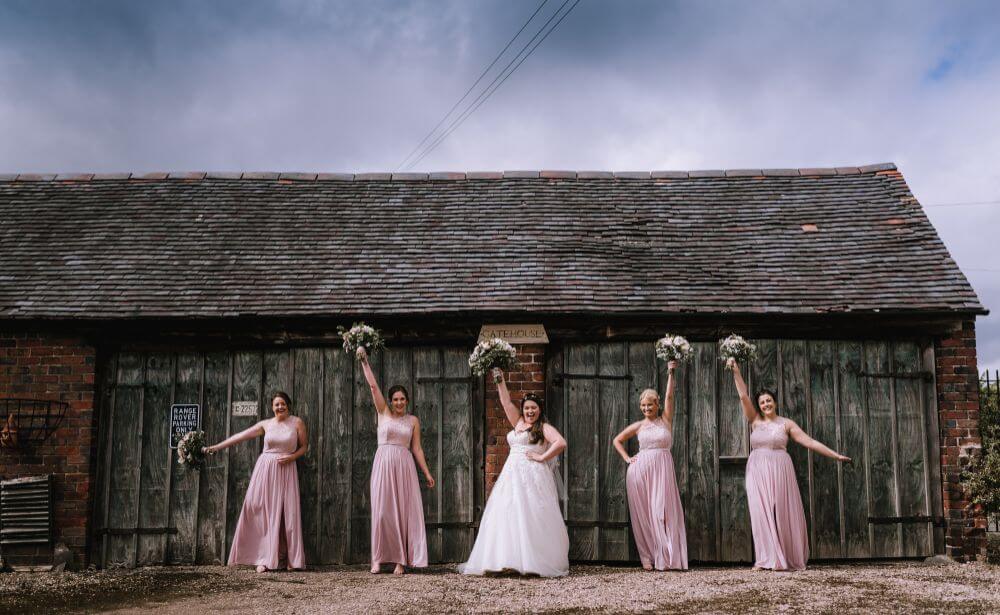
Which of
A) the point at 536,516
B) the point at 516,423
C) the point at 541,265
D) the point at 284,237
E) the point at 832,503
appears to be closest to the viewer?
the point at 536,516

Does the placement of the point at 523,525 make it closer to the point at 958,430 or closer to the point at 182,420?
the point at 182,420

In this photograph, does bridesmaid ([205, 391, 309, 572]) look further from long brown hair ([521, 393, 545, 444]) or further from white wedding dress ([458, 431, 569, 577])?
long brown hair ([521, 393, 545, 444])

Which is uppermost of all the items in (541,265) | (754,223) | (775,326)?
(754,223)

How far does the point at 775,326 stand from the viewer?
8766 millimetres

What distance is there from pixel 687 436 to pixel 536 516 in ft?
6.97

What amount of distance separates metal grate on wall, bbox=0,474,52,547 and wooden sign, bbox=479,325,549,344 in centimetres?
482

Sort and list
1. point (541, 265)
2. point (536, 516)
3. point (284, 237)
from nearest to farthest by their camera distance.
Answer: point (536, 516)
point (541, 265)
point (284, 237)

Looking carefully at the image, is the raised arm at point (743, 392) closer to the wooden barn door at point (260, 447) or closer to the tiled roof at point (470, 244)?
the tiled roof at point (470, 244)

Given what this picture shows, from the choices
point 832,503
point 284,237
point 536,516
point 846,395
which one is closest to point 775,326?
point 846,395

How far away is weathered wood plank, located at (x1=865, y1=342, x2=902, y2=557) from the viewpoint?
27.8ft

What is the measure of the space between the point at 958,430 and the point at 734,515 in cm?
241

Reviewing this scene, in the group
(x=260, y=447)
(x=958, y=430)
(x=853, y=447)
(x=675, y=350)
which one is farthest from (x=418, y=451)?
(x=958, y=430)

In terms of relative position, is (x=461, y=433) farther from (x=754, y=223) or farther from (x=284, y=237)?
(x=754, y=223)

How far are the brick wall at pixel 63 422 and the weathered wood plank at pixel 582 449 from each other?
5051 millimetres
